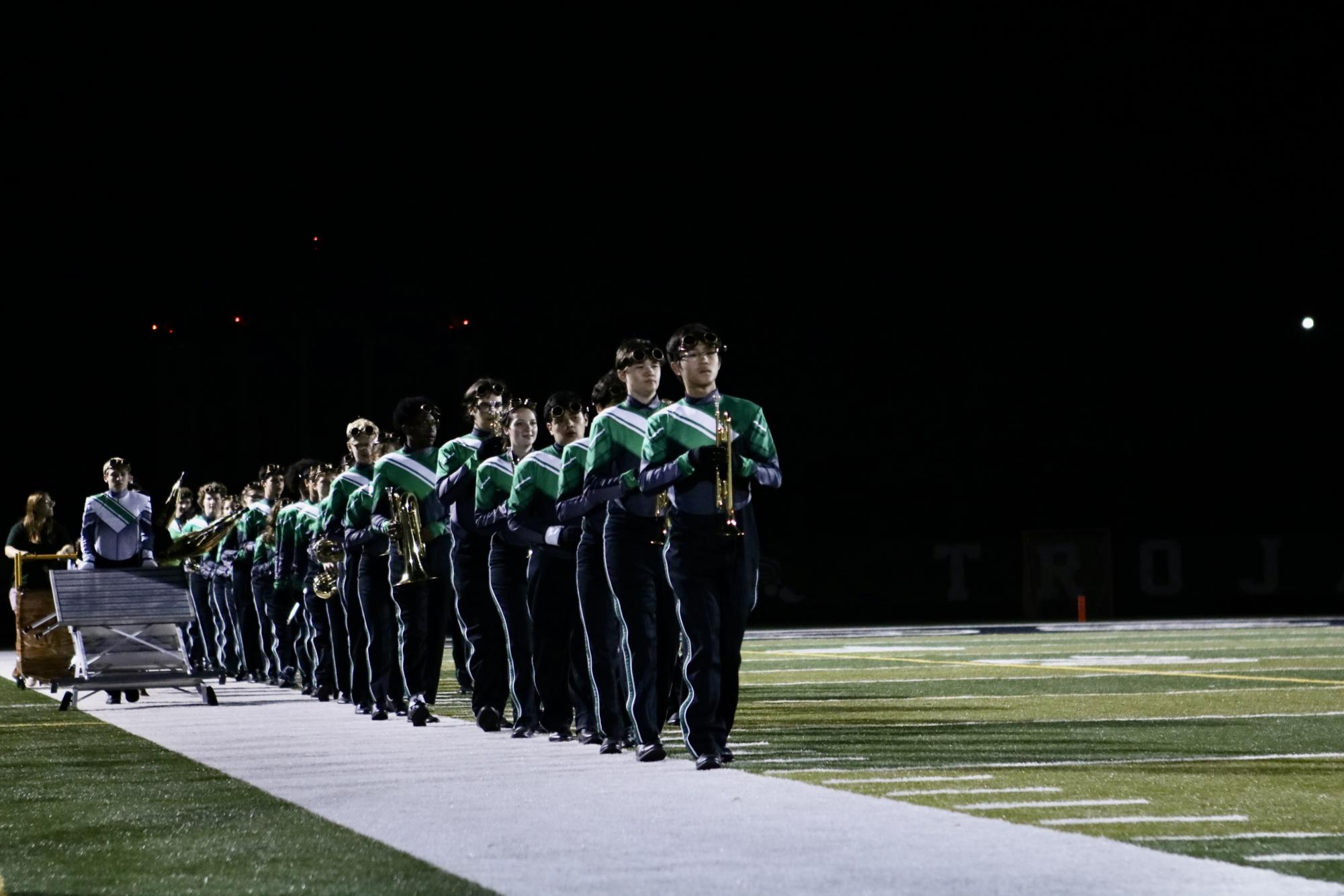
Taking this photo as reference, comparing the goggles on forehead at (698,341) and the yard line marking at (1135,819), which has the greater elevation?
the goggles on forehead at (698,341)

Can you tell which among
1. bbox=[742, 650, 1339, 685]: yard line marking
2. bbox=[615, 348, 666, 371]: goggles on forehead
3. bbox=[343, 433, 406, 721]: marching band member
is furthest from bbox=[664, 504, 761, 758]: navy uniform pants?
bbox=[742, 650, 1339, 685]: yard line marking

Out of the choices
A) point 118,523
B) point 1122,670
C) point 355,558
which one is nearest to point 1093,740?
point 355,558

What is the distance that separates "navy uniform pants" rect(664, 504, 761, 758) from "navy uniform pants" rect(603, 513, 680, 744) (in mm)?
440

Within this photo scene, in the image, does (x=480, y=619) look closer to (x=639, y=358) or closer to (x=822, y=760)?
(x=639, y=358)

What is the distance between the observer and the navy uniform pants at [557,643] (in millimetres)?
10758

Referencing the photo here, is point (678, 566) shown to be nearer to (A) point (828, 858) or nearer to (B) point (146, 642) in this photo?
(A) point (828, 858)

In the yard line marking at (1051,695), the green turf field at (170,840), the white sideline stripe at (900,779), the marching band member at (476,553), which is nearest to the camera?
the green turf field at (170,840)

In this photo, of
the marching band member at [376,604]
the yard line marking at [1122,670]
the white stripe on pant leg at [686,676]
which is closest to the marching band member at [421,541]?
the marching band member at [376,604]

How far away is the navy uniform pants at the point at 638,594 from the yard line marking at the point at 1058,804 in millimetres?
2379

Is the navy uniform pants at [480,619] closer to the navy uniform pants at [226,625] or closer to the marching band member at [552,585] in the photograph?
the marching band member at [552,585]

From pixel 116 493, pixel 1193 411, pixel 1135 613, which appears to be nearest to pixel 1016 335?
pixel 1193 411

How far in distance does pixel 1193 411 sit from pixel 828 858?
34890 millimetres

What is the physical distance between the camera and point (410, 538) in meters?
12.4

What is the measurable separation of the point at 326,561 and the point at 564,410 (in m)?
4.44
